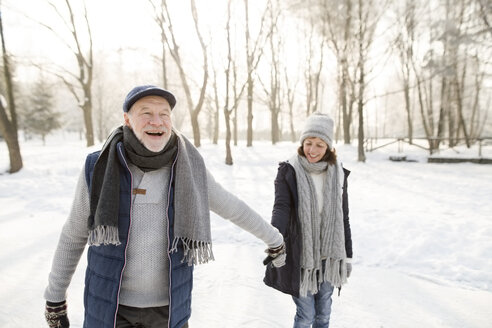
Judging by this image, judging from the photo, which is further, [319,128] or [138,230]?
[319,128]

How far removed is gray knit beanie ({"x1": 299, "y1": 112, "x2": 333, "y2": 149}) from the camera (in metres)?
2.31

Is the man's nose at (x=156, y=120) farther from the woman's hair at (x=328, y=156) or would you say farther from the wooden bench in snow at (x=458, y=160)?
the wooden bench in snow at (x=458, y=160)

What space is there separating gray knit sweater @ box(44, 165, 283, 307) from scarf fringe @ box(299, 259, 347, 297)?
1.06 m

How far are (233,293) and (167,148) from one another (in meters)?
2.35

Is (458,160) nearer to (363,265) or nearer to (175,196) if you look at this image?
(363,265)

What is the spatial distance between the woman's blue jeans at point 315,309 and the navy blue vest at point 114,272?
3.44 feet

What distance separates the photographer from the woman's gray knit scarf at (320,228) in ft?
7.22

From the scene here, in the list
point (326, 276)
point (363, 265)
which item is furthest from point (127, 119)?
point (363, 265)

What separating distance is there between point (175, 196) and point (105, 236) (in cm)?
38

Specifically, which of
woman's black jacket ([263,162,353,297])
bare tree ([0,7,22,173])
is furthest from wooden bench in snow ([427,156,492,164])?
bare tree ([0,7,22,173])

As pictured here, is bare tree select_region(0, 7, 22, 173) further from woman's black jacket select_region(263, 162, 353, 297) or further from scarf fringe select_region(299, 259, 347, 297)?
scarf fringe select_region(299, 259, 347, 297)

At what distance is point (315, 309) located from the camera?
7.76 feet

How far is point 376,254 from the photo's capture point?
14.2ft

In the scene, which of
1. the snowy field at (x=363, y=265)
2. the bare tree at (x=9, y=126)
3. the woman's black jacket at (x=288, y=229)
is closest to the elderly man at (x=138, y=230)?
the woman's black jacket at (x=288, y=229)
